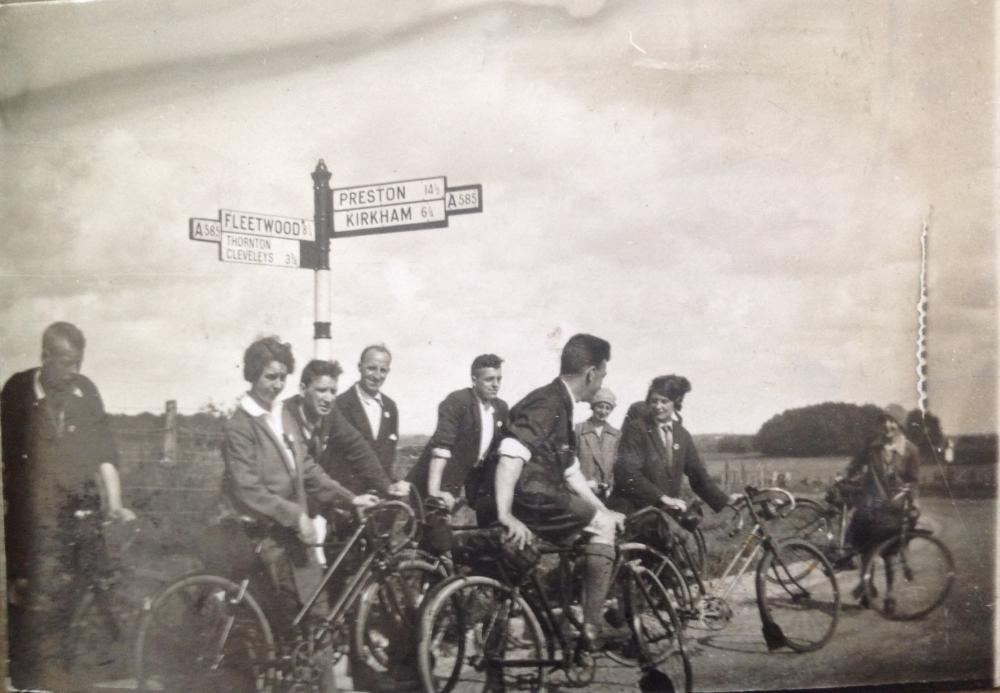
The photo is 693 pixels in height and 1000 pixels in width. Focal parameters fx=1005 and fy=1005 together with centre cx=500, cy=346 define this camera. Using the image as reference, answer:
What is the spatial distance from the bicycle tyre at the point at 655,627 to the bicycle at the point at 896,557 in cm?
86


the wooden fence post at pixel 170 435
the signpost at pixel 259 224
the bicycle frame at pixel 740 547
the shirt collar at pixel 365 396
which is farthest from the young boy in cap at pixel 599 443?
the wooden fence post at pixel 170 435

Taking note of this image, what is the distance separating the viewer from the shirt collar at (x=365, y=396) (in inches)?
A: 212

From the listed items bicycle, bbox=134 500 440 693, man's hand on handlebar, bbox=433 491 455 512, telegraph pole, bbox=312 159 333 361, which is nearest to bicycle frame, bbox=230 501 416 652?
bicycle, bbox=134 500 440 693

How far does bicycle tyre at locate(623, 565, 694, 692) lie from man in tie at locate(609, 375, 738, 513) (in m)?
0.40

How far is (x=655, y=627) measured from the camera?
541cm

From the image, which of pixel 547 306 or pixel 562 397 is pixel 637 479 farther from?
pixel 547 306

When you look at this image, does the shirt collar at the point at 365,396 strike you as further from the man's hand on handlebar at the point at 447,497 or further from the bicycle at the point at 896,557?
the bicycle at the point at 896,557

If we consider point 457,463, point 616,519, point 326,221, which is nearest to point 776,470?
point 616,519

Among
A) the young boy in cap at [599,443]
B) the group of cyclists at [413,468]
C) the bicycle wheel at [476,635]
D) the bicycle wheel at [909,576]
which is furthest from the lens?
the bicycle wheel at [909,576]

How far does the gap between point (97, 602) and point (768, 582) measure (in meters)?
3.69

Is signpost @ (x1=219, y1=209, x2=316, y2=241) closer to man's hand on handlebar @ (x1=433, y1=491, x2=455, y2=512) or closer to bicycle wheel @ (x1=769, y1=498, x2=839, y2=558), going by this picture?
man's hand on handlebar @ (x1=433, y1=491, x2=455, y2=512)

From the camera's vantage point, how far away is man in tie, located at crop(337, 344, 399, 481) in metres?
5.38

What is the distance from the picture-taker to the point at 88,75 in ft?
18.2

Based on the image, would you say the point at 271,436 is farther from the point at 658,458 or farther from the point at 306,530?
the point at 658,458
